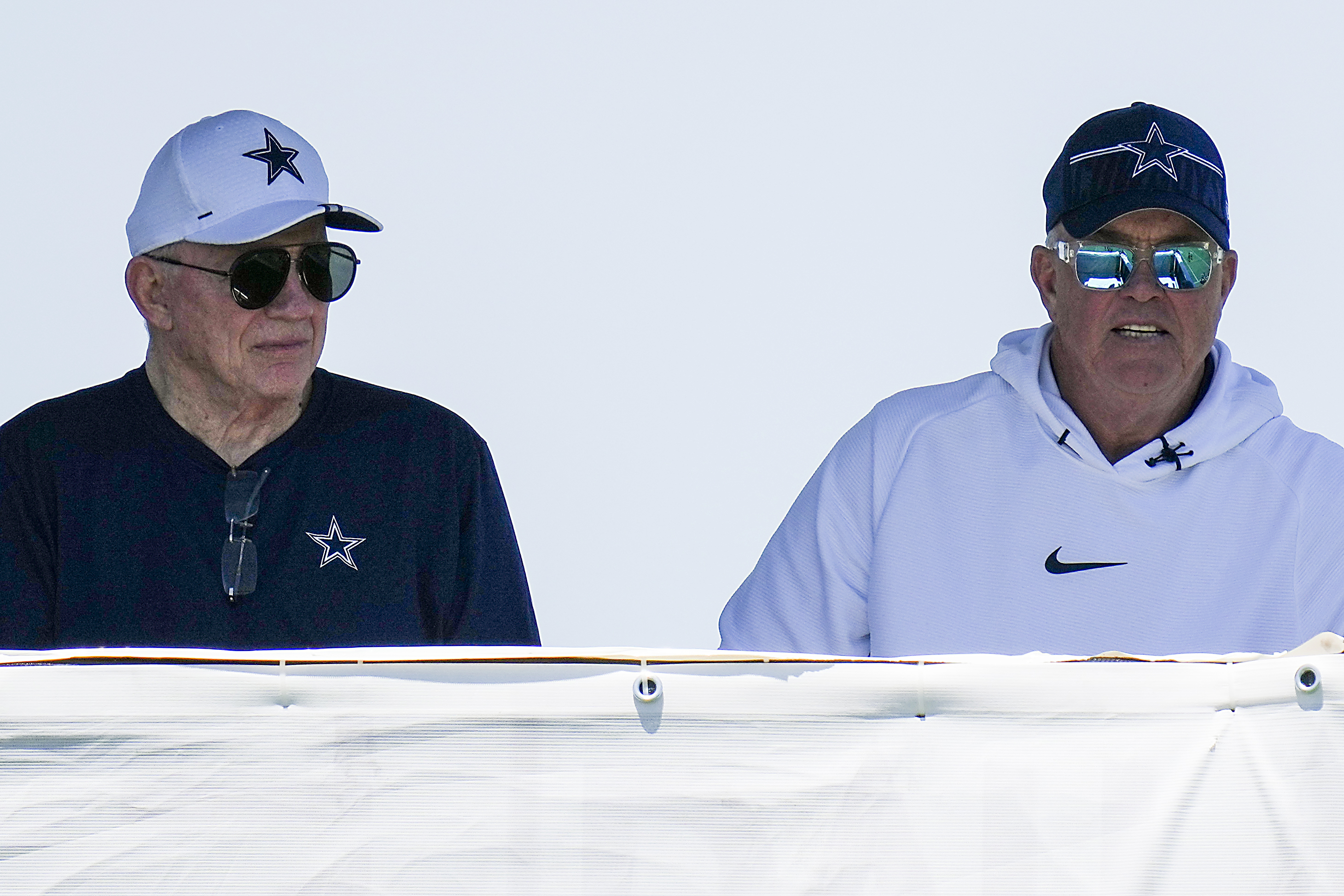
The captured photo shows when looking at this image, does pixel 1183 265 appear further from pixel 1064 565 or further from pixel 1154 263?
pixel 1064 565

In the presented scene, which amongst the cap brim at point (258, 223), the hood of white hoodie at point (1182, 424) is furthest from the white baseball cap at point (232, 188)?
the hood of white hoodie at point (1182, 424)

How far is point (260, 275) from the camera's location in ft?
9.07

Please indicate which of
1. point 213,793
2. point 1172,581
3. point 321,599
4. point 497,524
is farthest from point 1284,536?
point 213,793

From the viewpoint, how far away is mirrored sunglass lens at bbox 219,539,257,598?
2568 millimetres

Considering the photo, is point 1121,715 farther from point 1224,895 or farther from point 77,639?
point 77,639

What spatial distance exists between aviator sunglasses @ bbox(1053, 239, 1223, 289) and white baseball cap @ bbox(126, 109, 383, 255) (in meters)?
1.27

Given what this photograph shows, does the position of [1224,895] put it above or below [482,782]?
below

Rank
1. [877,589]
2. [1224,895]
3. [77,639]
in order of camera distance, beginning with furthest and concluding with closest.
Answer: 1. [877,589]
2. [77,639]
3. [1224,895]

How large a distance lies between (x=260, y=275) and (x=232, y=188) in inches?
6.5

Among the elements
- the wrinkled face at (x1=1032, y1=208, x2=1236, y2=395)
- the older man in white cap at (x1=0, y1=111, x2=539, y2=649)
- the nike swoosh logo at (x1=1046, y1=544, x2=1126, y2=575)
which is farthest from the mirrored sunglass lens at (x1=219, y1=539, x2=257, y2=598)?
the wrinkled face at (x1=1032, y1=208, x2=1236, y2=395)

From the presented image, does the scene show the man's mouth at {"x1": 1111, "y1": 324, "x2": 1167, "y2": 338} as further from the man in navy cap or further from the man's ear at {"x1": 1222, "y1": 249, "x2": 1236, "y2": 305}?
the man's ear at {"x1": 1222, "y1": 249, "x2": 1236, "y2": 305}

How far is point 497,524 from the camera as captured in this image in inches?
112

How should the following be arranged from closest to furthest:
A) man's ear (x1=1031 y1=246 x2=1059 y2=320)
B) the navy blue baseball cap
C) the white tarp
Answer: the white tarp → the navy blue baseball cap → man's ear (x1=1031 y1=246 x2=1059 y2=320)

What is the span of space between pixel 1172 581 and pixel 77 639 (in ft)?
5.72
